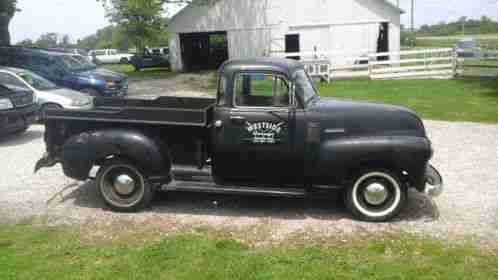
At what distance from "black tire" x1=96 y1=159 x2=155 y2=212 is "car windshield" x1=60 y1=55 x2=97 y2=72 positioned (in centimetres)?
1059

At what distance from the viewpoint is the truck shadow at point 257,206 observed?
6.14m

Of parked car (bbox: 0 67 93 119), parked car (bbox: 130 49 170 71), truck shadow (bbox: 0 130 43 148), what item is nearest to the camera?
truck shadow (bbox: 0 130 43 148)

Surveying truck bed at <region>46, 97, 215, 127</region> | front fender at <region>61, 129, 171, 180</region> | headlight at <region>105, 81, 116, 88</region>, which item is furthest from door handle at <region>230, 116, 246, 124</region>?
headlight at <region>105, 81, 116, 88</region>

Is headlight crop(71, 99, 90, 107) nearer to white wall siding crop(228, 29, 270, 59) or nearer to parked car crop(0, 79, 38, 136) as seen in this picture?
parked car crop(0, 79, 38, 136)

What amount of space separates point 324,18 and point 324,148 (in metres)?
22.5

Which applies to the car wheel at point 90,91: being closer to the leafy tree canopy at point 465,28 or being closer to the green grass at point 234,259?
the green grass at point 234,259

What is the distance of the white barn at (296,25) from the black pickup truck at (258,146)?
789 inches

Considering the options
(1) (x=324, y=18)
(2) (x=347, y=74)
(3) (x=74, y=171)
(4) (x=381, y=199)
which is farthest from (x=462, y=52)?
(3) (x=74, y=171)

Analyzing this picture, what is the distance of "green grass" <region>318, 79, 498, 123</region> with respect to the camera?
13344mm

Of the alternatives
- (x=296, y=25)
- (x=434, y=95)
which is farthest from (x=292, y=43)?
(x=434, y=95)

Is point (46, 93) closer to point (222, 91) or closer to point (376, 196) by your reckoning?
point (222, 91)

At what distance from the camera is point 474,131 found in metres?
11.0

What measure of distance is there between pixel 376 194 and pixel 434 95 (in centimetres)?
1212

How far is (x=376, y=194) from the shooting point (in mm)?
5809
